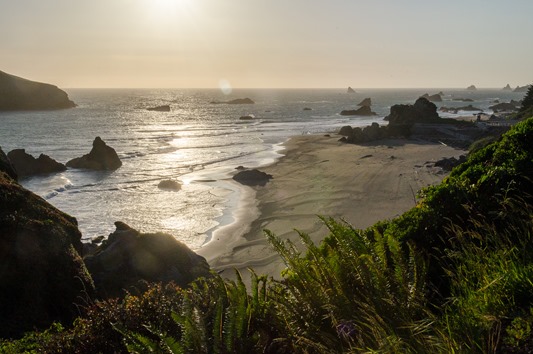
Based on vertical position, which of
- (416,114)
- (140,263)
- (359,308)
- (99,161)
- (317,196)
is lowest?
(317,196)

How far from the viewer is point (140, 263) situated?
33.6 feet

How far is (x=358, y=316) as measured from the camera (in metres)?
3.51

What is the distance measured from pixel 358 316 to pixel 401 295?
1.35ft

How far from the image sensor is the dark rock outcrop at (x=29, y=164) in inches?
1206

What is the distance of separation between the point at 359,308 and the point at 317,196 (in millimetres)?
19313

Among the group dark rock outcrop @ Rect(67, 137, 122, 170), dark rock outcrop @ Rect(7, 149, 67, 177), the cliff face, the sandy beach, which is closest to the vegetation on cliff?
the sandy beach

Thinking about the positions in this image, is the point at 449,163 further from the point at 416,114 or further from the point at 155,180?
the point at 416,114

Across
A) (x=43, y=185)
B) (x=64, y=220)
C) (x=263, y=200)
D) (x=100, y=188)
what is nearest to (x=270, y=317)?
(x=64, y=220)

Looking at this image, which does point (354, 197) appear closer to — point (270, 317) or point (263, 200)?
point (263, 200)

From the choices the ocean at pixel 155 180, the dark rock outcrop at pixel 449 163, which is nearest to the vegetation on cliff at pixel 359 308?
the ocean at pixel 155 180

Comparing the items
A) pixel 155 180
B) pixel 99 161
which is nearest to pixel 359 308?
pixel 155 180

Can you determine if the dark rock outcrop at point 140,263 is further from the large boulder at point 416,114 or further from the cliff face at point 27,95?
the cliff face at point 27,95

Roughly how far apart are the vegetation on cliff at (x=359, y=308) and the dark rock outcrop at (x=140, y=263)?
4755 millimetres

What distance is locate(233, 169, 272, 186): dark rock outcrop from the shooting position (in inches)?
1049
